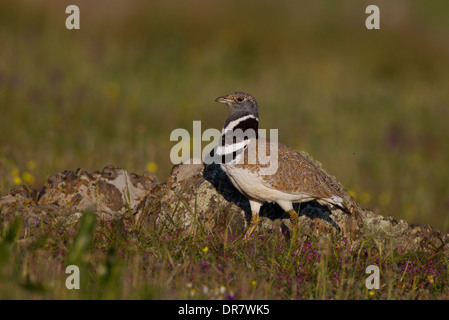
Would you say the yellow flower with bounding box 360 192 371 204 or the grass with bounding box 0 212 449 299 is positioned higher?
the yellow flower with bounding box 360 192 371 204

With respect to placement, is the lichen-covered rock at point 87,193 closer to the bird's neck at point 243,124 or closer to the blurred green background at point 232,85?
the blurred green background at point 232,85

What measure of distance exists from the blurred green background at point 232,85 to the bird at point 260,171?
Result: 3398 mm

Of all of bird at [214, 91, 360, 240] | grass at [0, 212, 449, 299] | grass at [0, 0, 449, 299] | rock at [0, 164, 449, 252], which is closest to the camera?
grass at [0, 212, 449, 299]

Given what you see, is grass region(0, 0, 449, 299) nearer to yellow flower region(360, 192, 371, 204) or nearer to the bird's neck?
yellow flower region(360, 192, 371, 204)

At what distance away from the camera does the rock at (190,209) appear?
6902mm

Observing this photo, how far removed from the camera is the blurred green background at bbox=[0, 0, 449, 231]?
1155 centimetres

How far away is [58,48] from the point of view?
1617cm

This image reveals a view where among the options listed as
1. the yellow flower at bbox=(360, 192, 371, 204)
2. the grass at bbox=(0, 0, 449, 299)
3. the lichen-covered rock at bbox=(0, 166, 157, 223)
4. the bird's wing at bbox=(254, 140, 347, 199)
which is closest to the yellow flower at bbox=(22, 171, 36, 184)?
the grass at bbox=(0, 0, 449, 299)

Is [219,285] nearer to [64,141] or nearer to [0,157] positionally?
[0,157]

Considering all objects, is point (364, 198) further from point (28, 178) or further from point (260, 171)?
point (28, 178)

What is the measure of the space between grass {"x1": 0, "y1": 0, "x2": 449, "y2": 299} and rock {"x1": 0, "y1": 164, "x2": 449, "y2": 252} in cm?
45

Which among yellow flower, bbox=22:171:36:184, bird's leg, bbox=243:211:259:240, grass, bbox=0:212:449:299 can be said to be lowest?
grass, bbox=0:212:449:299

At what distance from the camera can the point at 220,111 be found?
48.1ft

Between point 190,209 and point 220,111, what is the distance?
813cm
